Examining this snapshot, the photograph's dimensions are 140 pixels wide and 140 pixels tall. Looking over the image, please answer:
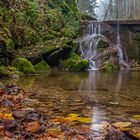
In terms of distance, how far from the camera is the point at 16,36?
19.8 metres

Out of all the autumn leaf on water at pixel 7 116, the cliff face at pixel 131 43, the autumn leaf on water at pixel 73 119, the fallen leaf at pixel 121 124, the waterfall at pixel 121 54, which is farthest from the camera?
the cliff face at pixel 131 43

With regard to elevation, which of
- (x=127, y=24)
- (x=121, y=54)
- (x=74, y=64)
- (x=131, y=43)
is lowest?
(x=74, y=64)

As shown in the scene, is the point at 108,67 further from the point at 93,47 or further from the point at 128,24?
the point at 128,24

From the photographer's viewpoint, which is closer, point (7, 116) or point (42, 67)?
point (7, 116)

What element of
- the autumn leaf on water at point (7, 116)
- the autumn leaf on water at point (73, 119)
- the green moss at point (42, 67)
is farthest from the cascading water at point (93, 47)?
the autumn leaf on water at point (7, 116)

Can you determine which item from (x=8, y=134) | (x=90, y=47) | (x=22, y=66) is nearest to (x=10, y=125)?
(x=8, y=134)

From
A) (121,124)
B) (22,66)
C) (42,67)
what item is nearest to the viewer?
(121,124)

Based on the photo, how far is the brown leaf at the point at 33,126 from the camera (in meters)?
4.47

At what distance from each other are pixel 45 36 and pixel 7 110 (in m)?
17.7

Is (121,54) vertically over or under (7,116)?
over

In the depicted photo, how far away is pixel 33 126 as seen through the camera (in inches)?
181

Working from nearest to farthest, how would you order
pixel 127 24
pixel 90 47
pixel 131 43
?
pixel 90 47
pixel 131 43
pixel 127 24

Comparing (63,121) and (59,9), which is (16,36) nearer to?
(59,9)

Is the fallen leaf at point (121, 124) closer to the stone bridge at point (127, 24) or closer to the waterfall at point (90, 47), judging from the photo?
the waterfall at point (90, 47)
